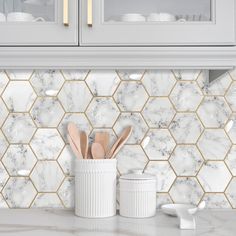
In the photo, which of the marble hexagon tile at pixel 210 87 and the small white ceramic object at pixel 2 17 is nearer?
the small white ceramic object at pixel 2 17

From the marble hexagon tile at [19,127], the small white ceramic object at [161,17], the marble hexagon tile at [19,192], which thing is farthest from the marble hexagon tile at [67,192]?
the small white ceramic object at [161,17]

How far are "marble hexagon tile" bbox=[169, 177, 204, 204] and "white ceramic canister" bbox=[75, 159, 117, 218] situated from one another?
0.92ft

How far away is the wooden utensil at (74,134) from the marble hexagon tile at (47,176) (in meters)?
0.14

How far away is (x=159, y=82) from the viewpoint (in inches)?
62.4

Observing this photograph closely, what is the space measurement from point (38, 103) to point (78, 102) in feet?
0.51

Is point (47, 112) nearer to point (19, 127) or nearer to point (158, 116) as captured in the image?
point (19, 127)

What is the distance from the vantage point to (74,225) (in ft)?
4.32

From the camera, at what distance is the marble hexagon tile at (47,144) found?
1.57 m

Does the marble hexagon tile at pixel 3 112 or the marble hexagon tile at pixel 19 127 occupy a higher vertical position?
the marble hexagon tile at pixel 3 112

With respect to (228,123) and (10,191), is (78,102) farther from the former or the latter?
(228,123)

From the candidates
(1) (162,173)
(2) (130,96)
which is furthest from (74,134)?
(1) (162,173)

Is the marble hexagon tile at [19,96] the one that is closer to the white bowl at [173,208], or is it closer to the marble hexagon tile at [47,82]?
the marble hexagon tile at [47,82]

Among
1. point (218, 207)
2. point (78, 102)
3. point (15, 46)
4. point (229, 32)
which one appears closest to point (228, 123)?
point (218, 207)

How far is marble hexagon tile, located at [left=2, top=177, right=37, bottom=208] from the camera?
1.56 metres
